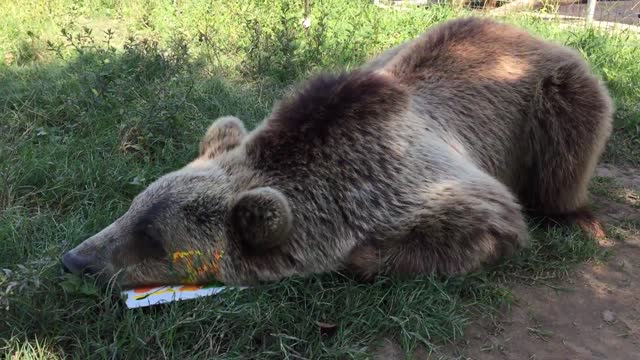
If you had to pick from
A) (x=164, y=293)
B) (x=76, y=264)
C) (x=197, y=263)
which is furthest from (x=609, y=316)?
(x=76, y=264)

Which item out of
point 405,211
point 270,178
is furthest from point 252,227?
point 405,211

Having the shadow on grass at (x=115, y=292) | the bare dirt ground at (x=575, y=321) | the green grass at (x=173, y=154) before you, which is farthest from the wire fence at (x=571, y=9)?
the bare dirt ground at (x=575, y=321)

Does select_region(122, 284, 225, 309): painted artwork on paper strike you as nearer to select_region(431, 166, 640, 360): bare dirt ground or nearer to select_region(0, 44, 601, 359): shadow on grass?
select_region(0, 44, 601, 359): shadow on grass

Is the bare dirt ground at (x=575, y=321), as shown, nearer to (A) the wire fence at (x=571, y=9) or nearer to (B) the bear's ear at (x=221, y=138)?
(B) the bear's ear at (x=221, y=138)

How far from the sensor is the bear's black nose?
10.0ft

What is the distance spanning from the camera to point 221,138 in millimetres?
3734

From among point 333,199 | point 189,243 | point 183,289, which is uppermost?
point 333,199

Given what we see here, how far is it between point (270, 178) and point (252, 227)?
35cm

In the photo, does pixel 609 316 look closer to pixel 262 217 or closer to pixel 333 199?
pixel 333 199

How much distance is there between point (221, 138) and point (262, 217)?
0.91 metres

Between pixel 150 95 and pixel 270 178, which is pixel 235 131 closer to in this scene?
pixel 270 178

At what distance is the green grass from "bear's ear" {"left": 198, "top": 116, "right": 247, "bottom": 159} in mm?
658

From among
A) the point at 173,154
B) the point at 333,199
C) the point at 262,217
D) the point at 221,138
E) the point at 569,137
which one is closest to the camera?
the point at 262,217

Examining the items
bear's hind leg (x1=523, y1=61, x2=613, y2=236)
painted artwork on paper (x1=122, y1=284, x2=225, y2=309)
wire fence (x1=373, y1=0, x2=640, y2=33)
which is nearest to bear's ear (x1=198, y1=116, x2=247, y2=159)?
painted artwork on paper (x1=122, y1=284, x2=225, y2=309)
